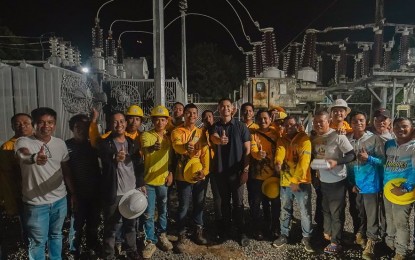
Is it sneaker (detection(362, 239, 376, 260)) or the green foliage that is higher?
the green foliage

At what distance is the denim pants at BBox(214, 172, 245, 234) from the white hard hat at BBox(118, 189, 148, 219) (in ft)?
4.02

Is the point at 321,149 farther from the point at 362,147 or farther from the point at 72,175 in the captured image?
the point at 72,175

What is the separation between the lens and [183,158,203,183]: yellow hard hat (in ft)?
13.8

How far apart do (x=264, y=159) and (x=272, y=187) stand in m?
0.45

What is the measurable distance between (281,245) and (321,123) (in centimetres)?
191

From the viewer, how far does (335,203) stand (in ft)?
13.4

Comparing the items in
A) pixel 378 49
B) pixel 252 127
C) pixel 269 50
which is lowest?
pixel 252 127

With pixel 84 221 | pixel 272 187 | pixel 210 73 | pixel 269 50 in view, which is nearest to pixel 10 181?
pixel 84 221

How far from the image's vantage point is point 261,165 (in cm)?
453

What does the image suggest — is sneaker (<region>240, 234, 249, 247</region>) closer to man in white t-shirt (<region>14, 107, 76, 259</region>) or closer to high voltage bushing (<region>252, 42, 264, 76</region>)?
man in white t-shirt (<region>14, 107, 76, 259</region>)

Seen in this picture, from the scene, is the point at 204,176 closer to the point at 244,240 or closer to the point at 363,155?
the point at 244,240

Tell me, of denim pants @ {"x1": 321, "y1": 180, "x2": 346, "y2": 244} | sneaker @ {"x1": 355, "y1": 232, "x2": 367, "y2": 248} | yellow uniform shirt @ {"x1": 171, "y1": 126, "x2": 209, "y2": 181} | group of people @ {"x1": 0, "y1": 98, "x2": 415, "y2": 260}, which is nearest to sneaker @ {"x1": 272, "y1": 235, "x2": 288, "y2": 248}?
group of people @ {"x1": 0, "y1": 98, "x2": 415, "y2": 260}

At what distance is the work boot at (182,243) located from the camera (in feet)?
13.9

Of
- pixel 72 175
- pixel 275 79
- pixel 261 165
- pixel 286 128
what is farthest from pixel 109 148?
pixel 275 79
